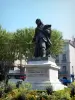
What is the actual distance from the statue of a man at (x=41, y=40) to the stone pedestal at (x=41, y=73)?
Answer: 79cm

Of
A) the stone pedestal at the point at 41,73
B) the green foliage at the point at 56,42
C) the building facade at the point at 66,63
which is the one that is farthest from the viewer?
the building facade at the point at 66,63

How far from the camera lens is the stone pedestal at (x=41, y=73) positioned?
20297 millimetres

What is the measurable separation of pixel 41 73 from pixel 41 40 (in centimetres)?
280

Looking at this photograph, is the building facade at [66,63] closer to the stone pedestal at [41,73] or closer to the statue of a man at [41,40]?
the statue of a man at [41,40]

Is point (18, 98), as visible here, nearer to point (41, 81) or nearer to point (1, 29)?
point (41, 81)

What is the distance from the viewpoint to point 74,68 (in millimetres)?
74812

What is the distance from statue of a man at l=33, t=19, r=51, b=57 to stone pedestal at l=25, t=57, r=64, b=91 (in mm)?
790

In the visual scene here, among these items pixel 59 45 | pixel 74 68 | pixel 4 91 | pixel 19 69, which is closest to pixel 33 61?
pixel 4 91

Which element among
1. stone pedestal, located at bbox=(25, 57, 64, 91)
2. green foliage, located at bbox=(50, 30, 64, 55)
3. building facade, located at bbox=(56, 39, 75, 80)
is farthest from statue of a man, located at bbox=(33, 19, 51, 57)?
building facade, located at bbox=(56, 39, 75, 80)

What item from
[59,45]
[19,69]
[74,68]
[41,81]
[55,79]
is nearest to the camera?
[41,81]

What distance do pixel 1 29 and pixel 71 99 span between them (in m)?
35.2

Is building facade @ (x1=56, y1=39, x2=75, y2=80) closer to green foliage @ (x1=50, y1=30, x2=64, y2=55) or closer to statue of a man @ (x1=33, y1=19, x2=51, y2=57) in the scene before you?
green foliage @ (x1=50, y1=30, x2=64, y2=55)

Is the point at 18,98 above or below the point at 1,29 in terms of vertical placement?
below

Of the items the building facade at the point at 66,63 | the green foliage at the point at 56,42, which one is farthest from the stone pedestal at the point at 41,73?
the building facade at the point at 66,63
